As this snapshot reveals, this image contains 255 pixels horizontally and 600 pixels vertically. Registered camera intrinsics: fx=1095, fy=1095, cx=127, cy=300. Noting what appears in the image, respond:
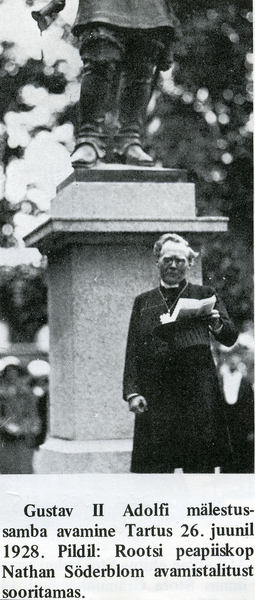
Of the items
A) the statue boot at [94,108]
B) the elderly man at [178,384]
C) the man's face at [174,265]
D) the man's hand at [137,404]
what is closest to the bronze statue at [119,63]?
the statue boot at [94,108]

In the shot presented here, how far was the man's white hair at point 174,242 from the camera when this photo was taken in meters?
5.63

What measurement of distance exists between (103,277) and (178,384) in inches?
31.8

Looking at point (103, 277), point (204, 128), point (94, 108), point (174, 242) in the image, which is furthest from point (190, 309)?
point (204, 128)

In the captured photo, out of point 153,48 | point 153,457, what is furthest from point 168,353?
point 153,48

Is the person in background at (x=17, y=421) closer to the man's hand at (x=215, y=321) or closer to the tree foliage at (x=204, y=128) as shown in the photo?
the tree foliage at (x=204, y=128)

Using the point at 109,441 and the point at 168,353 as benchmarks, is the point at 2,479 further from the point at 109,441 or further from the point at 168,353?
the point at 168,353

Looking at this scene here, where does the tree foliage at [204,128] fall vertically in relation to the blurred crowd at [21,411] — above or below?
above

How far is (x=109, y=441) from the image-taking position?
5.95m

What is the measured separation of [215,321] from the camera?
5.50 meters

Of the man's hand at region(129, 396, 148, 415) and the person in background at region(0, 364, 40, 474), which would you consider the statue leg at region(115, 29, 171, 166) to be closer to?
the man's hand at region(129, 396, 148, 415)

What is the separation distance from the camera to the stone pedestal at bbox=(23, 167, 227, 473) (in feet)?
19.5

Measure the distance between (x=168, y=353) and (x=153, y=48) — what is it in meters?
1.84

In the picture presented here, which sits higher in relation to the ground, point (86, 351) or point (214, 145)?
point (214, 145)

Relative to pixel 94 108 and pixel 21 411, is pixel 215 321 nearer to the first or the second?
pixel 94 108
